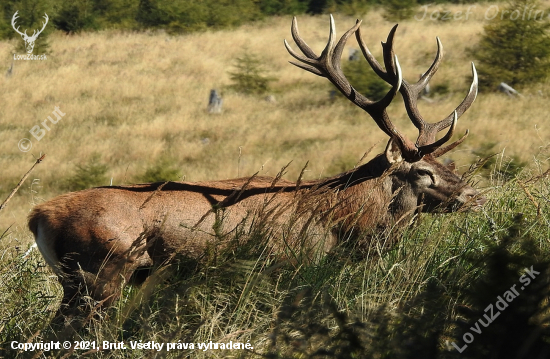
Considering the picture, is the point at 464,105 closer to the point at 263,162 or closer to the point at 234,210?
the point at 234,210

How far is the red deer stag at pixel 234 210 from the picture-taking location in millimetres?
4633

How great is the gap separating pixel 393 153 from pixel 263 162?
584 inches

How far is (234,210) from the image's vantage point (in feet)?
17.9

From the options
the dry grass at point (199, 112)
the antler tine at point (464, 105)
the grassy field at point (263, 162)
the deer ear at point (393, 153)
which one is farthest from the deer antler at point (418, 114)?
the dry grass at point (199, 112)

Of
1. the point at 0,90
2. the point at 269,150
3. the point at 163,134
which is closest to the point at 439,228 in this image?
the point at 269,150

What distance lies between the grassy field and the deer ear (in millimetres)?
734

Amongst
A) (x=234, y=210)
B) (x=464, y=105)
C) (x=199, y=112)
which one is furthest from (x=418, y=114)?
(x=199, y=112)

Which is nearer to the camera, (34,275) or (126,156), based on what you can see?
(34,275)

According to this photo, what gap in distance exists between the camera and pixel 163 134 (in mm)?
24109

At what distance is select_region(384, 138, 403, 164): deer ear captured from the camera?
19.2 ft

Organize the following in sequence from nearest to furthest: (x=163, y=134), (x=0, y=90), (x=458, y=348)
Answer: (x=458, y=348) → (x=163, y=134) → (x=0, y=90)

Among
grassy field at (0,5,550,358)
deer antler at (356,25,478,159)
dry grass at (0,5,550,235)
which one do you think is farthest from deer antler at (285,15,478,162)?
dry grass at (0,5,550,235)

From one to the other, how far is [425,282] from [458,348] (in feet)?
4.20

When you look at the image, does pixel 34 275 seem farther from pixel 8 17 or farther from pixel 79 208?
pixel 8 17
